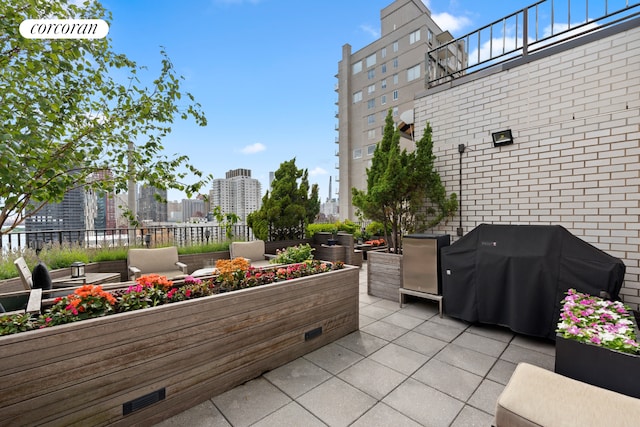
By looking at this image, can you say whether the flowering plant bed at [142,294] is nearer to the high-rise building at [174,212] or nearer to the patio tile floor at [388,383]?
the patio tile floor at [388,383]

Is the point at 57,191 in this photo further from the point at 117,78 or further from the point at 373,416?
the point at 373,416

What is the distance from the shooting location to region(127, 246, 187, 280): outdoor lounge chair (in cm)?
423

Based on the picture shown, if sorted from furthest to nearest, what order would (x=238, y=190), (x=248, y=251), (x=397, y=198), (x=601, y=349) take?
(x=238, y=190), (x=248, y=251), (x=397, y=198), (x=601, y=349)

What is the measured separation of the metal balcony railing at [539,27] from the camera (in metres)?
3.18

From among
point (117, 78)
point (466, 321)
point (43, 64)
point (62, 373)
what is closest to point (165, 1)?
point (117, 78)

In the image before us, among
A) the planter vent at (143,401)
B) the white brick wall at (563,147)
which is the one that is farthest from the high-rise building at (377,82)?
the planter vent at (143,401)

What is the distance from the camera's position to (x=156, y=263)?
4395 millimetres

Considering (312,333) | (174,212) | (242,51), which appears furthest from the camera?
(174,212)

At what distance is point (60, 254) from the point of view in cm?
427

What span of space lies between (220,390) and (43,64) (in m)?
3.24

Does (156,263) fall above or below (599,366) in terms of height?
above

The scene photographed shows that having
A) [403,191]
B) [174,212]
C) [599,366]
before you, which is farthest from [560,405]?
[174,212]

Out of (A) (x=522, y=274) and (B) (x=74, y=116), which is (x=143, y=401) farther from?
(A) (x=522, y=274)

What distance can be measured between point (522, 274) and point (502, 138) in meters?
1.92
